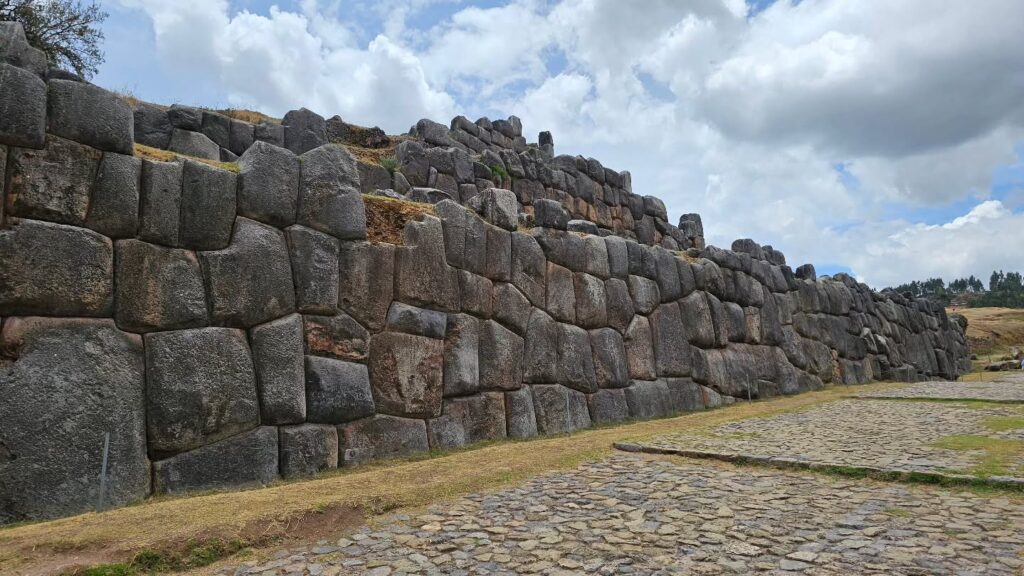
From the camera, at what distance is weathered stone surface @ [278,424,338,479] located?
729cm

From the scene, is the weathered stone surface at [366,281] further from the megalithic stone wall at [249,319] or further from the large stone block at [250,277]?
the large stone block at [250,277]

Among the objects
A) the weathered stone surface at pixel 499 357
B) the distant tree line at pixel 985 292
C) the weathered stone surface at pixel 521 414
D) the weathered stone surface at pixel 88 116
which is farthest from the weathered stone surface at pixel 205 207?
the distant tree line at pixel 985 292

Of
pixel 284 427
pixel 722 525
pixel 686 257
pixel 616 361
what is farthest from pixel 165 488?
pixel 686 257

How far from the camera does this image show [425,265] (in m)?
9.26

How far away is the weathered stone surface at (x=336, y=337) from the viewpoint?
784cm

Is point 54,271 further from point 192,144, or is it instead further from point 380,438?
point 192,144

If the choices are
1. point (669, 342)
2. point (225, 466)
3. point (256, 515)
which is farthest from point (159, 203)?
point (669, 342)

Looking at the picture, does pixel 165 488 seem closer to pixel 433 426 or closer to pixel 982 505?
pixel 433 426

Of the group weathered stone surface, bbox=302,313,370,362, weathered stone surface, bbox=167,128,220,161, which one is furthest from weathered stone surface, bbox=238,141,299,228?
weathered stone surface, bbox=167,128,220,161

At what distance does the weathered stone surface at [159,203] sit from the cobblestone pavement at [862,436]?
20.1 feet

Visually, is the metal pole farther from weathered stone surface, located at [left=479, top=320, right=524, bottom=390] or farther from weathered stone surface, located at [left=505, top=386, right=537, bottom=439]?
weathered stone surface, located at [left=505, top=386, right=537, bottom=439]

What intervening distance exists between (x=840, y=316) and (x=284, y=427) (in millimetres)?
19569

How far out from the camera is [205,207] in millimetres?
7012

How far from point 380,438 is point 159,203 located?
3.68m
